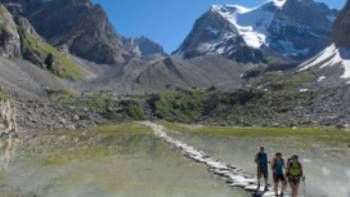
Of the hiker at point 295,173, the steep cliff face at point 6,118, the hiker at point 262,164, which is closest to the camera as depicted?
the hiker at point 295,173

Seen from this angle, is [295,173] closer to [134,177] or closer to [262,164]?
[262,164]

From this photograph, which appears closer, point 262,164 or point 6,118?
point 262,164

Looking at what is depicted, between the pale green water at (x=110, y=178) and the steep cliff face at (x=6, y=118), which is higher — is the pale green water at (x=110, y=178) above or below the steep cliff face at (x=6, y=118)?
below

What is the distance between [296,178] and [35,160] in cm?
3872

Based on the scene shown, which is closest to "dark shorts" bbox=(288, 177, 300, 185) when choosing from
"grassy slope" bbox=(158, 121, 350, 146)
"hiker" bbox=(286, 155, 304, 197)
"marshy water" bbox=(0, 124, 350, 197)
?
"hiker" bbox=(286, 155, 304, 197)

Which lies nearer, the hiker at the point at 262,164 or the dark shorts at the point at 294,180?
the dark shorts at the point at 294,180

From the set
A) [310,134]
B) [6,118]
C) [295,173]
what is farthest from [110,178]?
[6,118]

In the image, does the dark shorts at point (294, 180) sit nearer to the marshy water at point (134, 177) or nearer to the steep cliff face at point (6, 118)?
the marshy water at point (134, 177)

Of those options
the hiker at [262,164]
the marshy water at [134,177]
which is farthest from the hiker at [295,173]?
the hiker at [262,164]

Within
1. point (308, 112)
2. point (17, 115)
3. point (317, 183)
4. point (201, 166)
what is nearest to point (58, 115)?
point (17, 115)

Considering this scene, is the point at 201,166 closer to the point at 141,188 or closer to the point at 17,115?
the point at 141,188

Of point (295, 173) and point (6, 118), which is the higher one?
point (6, 118)

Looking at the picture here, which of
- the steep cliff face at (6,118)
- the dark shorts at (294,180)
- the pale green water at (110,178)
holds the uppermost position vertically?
the steep cliff face at (6,118)

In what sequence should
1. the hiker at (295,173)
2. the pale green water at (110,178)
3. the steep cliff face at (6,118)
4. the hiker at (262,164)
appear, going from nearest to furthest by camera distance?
the hiker at (295,173) → the hiker at (262,164) → the pale green water at (110,178) → the steep cliff face at (6,118)
